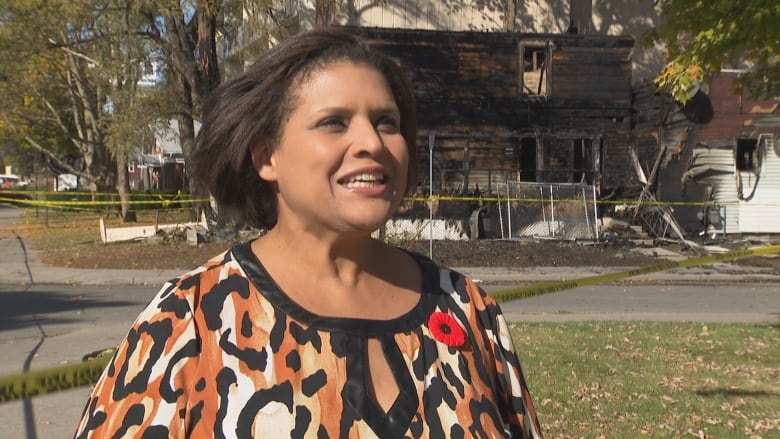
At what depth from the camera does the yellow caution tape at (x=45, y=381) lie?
5.35ft

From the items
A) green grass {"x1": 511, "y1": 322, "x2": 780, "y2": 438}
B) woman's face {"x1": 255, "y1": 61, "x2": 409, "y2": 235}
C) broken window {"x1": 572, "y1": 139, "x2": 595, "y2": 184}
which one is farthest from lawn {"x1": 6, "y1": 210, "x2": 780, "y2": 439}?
broken window {"x1": 572, "y1": 139, "x2": 595, "y2": 184}

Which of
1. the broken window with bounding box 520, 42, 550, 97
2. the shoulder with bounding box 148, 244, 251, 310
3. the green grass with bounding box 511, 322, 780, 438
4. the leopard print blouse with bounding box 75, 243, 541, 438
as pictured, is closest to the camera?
the leopard print blouse with bounding box 75, 243, 541, 438

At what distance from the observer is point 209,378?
1582mm

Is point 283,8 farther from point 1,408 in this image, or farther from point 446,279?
point 446,279

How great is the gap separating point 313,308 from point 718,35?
6.08m

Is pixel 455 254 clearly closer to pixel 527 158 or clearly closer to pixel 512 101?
pixel 512 101

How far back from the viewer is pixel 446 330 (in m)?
1.88

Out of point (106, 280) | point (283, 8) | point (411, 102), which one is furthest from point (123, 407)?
point (283, 8)

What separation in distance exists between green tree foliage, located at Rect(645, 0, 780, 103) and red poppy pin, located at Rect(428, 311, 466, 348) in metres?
5.25

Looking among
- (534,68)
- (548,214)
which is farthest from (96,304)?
(534,68)

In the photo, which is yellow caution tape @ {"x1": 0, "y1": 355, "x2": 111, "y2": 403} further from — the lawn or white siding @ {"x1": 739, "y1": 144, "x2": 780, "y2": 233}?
white siding @ {"x1": 739, "y1": 144, "x2": 780, "y2": 233}

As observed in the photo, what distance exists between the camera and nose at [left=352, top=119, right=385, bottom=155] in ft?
5.83

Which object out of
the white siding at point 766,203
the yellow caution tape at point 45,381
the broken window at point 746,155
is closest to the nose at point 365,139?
the yellow caution tape at point 45,381

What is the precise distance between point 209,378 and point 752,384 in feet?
18.3
